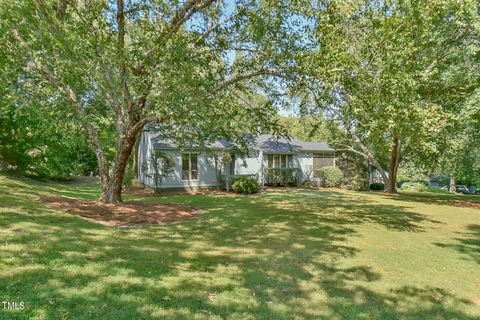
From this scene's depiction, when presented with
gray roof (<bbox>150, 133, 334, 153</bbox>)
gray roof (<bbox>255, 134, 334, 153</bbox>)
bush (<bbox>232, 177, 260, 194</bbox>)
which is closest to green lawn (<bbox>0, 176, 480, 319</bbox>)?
bush (<bbox>232, 177, 260, 194</bbox>)

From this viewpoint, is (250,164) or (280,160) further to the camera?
(280,160)

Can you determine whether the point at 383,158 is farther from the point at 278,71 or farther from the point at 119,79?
the point at 119,79

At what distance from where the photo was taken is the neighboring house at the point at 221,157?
61.5 ft

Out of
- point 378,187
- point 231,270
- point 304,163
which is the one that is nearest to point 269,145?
point 304,163

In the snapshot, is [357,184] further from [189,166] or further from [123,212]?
[123,212]

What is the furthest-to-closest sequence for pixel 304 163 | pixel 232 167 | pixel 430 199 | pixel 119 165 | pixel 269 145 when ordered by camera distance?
pixel 304 163 < pixel 269 145 < pixel 232 167 < pixel 430 199 < pixel 119 165

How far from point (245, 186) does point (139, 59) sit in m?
11.6

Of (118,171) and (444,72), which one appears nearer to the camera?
(118,171)

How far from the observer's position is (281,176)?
74.2 feet

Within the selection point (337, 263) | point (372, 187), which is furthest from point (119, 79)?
point (372, 187)

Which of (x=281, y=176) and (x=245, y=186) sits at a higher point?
(x=281, y=176)

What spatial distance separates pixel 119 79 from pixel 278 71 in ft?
15.4

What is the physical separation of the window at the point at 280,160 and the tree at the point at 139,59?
38.3 ft

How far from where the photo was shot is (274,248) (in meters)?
6.36
